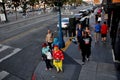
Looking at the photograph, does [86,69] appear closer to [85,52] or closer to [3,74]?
[85,52]

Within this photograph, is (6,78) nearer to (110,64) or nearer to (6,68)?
(6,68)

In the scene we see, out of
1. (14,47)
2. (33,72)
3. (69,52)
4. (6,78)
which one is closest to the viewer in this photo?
(6,78)

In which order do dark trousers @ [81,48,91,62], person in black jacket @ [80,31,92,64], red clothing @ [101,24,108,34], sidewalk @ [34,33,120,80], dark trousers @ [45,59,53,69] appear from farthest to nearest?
red clothing @ [101,24,108,34] → dark trousers @ [81,48,91,62] → person in black jacket @ [80,31,92,64] → dark trousers @ [45,59,53,69] → sidewalk @ [34,33,120,80]

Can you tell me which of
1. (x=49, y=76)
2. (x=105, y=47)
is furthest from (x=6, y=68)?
(x=105, y=47)

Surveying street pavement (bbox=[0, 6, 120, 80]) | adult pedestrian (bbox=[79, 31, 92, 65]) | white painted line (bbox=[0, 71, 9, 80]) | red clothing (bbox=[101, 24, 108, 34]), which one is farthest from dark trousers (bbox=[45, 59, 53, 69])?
red clothing (bbox=[101, 24, 108, 34])

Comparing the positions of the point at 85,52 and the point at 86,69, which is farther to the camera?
the point at 85,52

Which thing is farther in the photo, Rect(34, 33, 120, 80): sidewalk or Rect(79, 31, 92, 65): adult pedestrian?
Rect(79, 31, 92, 65): adult pedestrian

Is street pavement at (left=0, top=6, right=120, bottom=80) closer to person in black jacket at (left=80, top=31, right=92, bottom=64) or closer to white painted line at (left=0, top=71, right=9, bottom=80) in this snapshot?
white painted line at (left=0, top=71, right=9, bottom=80)

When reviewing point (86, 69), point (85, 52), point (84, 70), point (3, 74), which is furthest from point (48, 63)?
point (3, 74)

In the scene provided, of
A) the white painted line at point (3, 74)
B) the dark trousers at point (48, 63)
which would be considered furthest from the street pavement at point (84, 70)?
the dark trousers at point (48, 63)

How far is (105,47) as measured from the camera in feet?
50.1

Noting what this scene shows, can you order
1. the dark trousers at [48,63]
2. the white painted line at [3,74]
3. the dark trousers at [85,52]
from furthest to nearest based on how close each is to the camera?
1. the dark trousers at [85,52]
2. the dark trousers at [48,63]
3. the white painted line at [3,74]

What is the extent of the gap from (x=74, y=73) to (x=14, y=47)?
26.1ft

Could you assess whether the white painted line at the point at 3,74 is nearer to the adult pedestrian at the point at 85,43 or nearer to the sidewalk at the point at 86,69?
the sidewalk at the point at 86,69
